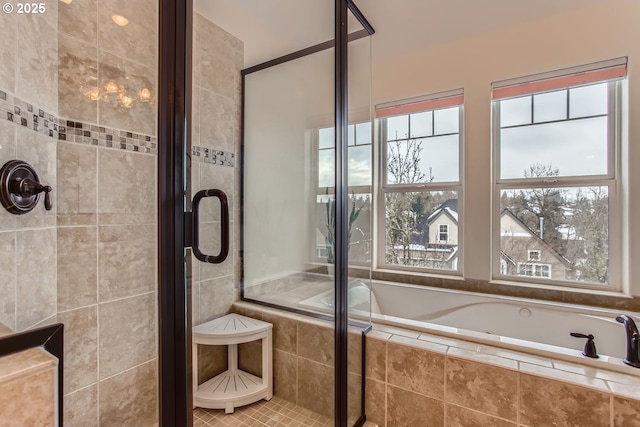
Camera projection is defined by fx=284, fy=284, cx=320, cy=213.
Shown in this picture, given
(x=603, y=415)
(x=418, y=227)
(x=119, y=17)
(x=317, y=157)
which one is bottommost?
(x=603, y=415)

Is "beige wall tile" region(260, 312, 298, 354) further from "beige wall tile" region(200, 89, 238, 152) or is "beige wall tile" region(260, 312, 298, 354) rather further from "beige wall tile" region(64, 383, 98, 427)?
"beige wall tile" region(200, 89, 238, 152)

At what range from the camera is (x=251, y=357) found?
159 cm

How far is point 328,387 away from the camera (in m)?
1.46

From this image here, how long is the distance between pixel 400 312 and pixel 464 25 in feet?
7.57

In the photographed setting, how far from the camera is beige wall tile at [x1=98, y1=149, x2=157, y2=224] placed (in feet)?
3.94

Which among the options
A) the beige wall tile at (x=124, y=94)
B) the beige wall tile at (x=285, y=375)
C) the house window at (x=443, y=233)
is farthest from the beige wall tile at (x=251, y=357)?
the house window at (x=443, y=233)

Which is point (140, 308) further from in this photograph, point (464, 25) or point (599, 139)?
point (599, 139)

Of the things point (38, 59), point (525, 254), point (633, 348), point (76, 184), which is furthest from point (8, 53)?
point (525, 254)

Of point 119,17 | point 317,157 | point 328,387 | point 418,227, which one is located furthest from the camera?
point 418,227

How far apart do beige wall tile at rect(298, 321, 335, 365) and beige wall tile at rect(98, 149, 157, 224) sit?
37.0 inches

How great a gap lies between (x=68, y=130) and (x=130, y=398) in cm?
119

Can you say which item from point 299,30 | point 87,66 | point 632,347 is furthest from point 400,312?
point 87,66

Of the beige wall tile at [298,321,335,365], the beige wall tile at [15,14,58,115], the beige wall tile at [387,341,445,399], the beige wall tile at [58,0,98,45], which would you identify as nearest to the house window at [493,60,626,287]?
the beige wall tile at [387,341,445,399]

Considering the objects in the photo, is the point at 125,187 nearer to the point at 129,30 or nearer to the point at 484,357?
the point at 129,30
